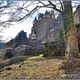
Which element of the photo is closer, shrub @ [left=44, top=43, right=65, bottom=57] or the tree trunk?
the tree trunk

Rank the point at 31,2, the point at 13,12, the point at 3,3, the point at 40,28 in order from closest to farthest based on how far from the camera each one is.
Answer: the point at 31,2 → the point at 13,12 → the point at 3,3 → the point at 40,28

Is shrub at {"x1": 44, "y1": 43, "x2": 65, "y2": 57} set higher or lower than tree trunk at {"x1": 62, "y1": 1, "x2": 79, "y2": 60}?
lower

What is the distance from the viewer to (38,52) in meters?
25.5

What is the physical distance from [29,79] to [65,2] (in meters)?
4.49

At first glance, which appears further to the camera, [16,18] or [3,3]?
[3,3]

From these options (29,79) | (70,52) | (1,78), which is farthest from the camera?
(70,52)

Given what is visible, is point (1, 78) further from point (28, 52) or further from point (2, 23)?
point (28, 52)

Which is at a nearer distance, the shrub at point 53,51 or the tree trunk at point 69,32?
the tree trunk at point 69,32

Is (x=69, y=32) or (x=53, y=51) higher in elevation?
(x=69, y=32)

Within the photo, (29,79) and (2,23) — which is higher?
(2,23)

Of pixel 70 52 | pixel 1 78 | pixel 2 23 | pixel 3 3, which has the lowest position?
pixel 1 78

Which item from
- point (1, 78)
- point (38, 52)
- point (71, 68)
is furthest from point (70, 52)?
point (38, 52)

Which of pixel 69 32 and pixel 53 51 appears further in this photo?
pixel 53 51

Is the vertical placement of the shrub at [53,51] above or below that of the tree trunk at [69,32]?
below
